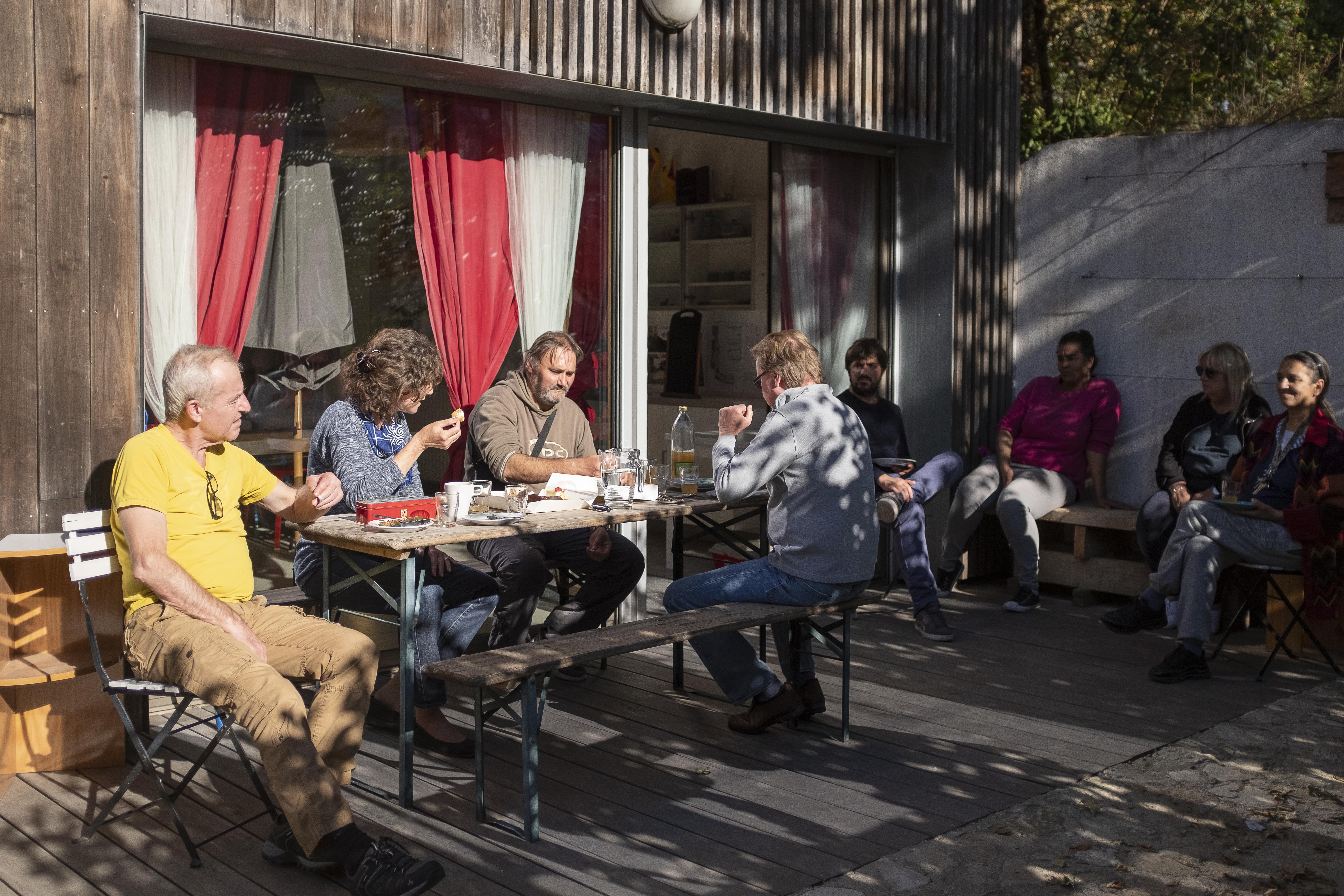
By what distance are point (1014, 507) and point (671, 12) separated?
123 inches

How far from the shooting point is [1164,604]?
20.7 ft

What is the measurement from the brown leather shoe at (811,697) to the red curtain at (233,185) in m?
2.48

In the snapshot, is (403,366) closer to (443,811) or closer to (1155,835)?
(443,811)

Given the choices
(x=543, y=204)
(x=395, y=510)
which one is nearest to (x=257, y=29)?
(x=543, y=204)

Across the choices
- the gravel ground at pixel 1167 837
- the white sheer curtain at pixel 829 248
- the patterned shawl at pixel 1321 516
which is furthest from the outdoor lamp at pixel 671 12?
the gravel ground at pixel 1167 837

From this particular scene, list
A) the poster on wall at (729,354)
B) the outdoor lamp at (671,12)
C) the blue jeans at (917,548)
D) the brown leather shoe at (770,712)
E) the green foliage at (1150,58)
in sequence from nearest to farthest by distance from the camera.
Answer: the brown leather shoe at (770,712), the outdoor lamp at (671,12), the blue jeans at (917,548), the poster on wall at (729,354), the green foliage at (1150,58)

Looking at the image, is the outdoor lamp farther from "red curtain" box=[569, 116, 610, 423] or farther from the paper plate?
the paper plate

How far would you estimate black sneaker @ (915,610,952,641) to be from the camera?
20.2 ft

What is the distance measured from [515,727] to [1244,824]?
2437 millimetres

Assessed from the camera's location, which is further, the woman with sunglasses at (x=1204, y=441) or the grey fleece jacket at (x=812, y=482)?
the woman with sunglasses at (x=1204, y=441)

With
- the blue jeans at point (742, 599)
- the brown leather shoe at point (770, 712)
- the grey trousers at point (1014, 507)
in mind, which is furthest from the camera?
the grey trousers at point (1014, 507)

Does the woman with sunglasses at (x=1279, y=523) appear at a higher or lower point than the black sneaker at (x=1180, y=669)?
higher

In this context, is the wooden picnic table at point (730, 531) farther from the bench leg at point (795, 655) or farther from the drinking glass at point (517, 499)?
the drinking glass at point (517, 499)

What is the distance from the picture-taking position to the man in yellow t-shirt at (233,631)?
130 inches
